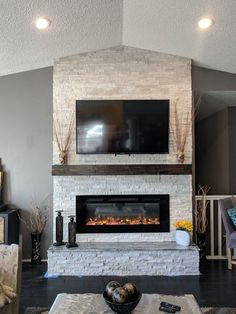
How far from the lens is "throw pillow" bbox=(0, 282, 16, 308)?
2.08 meters

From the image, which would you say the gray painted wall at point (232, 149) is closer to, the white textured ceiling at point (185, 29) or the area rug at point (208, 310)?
the white textured ceiling at point (185, 29)

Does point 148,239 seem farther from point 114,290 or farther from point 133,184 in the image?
point 114,290

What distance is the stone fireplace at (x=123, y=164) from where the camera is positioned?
4621 millimetres

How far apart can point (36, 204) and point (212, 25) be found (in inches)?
134

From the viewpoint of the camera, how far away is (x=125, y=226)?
15.2 feet

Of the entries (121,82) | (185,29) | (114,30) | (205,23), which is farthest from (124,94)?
(205,23)

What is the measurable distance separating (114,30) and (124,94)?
91 cm

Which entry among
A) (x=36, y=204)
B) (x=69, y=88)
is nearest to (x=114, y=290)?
(x=36, y=204)

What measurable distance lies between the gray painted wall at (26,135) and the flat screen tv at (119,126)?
1.98ft

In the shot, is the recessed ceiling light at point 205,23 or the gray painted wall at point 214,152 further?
the gray painted wall at point 214,152

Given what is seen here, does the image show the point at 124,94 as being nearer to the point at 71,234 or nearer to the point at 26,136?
the point at 26,136

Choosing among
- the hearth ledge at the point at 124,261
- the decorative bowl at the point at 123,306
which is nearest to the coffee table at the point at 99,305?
the decorative bowl at the point at 123,306

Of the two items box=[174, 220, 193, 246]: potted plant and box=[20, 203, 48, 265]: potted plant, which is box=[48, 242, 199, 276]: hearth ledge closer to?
box=[174, 220, 193, 246]: potted plant

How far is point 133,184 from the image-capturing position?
4.65m
